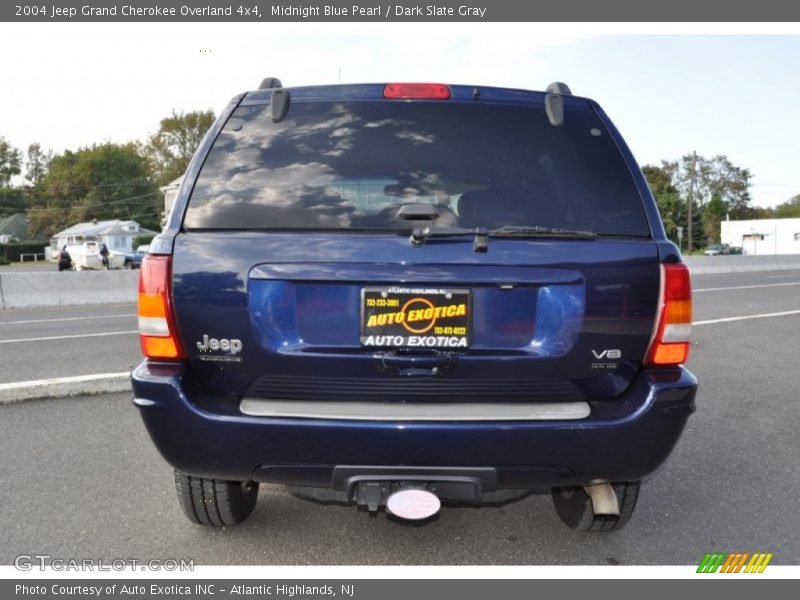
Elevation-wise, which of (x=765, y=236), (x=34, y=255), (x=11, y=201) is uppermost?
Answer: (x=11, y=201)

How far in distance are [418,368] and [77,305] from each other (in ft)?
50.9

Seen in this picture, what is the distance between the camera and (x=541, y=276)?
2.33 meters

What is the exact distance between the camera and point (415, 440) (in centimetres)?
227

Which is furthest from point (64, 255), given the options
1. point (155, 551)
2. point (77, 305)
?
point (155, 551)

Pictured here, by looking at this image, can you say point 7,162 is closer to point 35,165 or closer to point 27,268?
point 35,165

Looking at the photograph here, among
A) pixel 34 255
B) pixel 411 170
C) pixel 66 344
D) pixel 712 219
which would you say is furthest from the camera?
pixel 712 219

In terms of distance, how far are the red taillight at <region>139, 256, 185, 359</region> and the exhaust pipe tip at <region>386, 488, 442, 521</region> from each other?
960 mm

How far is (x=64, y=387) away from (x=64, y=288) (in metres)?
11.8

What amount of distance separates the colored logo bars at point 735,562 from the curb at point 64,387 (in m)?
4.60

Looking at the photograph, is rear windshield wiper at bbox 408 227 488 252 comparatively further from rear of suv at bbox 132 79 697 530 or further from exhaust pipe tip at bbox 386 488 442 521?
exhaust pipe tip at bbox 386 488 442 521

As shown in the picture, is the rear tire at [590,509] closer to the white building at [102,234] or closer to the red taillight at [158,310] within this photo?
the red taillight at [158,310]

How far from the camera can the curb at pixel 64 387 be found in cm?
528

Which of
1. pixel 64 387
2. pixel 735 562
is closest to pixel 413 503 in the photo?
pixel 735 562

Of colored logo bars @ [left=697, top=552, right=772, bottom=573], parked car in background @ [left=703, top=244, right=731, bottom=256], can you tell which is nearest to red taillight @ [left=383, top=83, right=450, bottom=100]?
colored logo bars @ [left=697, top=552, right=772, bottom=573]
